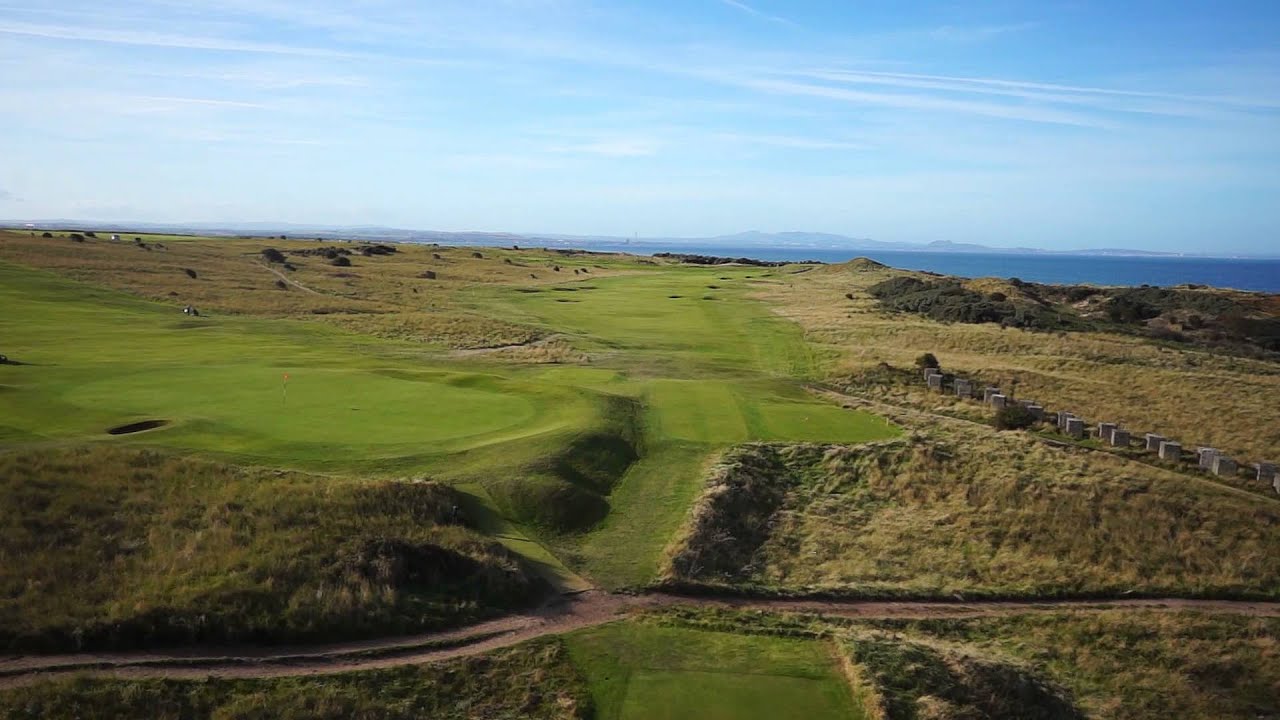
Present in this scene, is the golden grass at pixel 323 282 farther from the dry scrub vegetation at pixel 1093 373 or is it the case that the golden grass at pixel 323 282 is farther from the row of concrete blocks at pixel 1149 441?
the row of concrete blocks at pixel 1149 441

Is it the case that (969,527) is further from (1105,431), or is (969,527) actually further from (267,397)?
(267,397)

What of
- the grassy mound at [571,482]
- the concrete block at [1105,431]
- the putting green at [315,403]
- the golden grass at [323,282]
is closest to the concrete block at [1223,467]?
the concrete block at [1105,431]

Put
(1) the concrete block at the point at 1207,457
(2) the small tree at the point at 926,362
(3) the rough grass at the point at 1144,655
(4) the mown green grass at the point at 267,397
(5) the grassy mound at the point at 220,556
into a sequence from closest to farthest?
1. (5) the grassy mound at the point at 220,556
2. (3) the rough grass at the point at 1144,655
3. (4) the mown green grass at the point at 267,397
4. (1) the concrete block at the point at 1207,457
5. (2) the small tree at the point at 926,362

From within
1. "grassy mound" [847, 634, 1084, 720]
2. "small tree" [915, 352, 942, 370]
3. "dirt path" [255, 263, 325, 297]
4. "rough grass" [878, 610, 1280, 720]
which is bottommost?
"rough grass" [878, 610, 1280, 720]

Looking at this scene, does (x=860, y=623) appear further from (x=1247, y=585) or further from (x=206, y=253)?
(x=206, y=253)

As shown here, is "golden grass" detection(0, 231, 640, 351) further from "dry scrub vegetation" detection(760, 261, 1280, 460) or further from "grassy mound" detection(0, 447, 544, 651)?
"grassy mound" detection(0, 447, 544, 651)

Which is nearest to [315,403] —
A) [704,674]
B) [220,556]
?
[220,556]

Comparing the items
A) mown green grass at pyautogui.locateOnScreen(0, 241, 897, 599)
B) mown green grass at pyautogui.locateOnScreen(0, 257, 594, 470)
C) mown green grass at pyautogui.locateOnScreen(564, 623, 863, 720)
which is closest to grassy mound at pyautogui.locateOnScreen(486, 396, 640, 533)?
mown green grass at pyautogui.locateOnScreen(0, 241, 897, 599)
